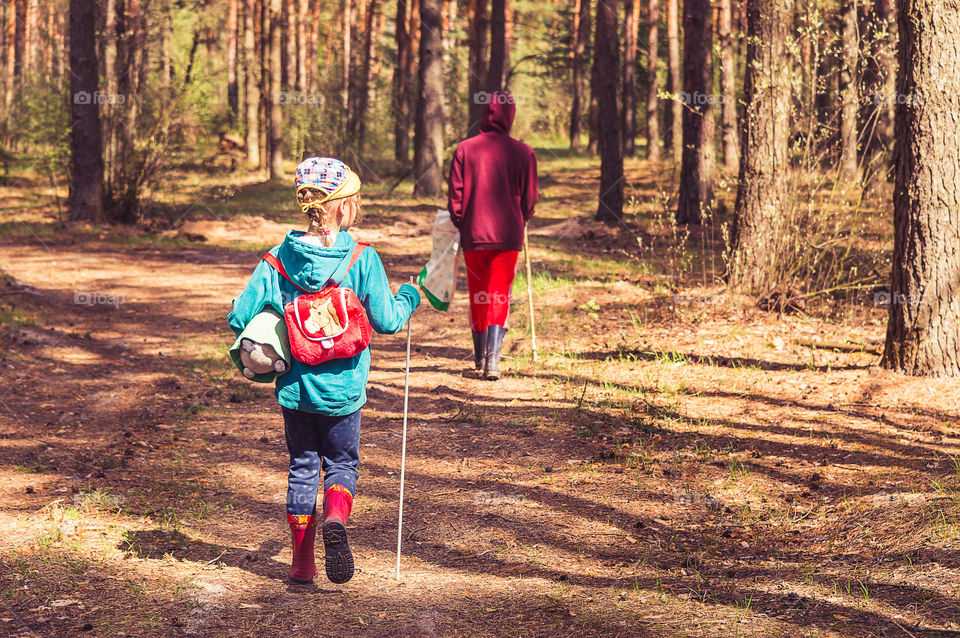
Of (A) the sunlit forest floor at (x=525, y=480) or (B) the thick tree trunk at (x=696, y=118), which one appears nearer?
(A) the sunlit forest floor at (x=525, y=480)

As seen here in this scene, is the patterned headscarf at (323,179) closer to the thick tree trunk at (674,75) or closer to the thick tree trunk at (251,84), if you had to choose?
the thick tree trunk at (674,75)

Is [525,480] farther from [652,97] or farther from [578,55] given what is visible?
[578,55]

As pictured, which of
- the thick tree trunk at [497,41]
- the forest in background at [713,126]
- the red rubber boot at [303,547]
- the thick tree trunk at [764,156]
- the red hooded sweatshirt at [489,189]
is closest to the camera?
the red rubber boot at [303,547]

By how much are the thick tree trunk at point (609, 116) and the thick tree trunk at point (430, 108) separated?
6.16 m

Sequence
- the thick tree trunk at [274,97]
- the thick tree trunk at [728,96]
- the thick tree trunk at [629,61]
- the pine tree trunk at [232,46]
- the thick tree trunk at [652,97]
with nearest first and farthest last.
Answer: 1. the thick tree trunk at [728,96]
2. the thick tree trunk at [274,97]
3. the thick tree trunk at [652,97]
4. the thick tree trunk at [629,61]
5. the pine tree trunk at [232,46]

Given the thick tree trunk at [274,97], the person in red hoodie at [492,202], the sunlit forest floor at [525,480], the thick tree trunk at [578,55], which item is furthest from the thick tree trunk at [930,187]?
the thick tree trunk at [578,55]

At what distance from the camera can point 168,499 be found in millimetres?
5453

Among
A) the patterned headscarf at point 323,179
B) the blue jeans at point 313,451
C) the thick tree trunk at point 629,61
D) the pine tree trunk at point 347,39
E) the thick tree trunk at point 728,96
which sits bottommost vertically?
the blue jeans at point 313,451

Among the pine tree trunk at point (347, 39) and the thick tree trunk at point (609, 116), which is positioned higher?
the pine tree trunk at point (347, 39)

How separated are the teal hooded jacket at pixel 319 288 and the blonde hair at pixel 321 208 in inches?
2.7

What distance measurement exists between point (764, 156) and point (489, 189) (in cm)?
338

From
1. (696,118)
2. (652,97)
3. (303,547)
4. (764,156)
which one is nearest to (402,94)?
(652,97)

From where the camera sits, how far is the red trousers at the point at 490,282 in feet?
25.0

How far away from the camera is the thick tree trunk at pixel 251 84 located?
29.2 metres
